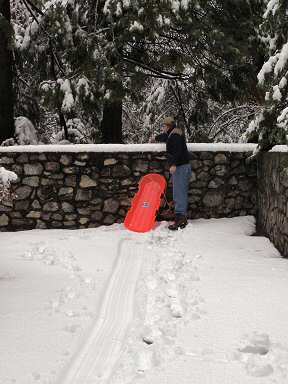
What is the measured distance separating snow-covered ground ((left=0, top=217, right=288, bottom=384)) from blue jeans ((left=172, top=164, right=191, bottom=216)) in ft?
3.88

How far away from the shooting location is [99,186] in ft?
26.2

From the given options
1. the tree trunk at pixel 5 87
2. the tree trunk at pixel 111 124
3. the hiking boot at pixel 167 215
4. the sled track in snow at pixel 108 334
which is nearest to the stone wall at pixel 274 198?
the hiking boot at pixel 167 215

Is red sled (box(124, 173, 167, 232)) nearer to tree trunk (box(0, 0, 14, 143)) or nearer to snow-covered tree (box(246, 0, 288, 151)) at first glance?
snow-covered tree (box(246, 0, 288, 151))

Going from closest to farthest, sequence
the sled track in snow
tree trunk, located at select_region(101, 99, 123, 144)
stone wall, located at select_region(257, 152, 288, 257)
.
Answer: the sled track in snow < stone wall, located at select_region(257, 152, 288, 257) < tree trunk, located at select_region(101, 99, 123, 144)

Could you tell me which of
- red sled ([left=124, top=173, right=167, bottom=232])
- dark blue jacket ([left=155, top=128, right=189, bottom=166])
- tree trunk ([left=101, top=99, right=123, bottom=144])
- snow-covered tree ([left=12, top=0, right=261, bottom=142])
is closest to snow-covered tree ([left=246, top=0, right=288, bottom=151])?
dark blue jacket ([left=155, top=128, right=189, bottom=166])

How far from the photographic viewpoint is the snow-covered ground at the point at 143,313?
292 cm

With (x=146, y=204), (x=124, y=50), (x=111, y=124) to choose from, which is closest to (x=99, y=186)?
(x=146, y=204)

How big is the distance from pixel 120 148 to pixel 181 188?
4.30 ft

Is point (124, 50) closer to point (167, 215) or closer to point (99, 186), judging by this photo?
point (99, 186)

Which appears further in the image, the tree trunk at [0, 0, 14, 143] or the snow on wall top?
the tree trunk at [0, 0, 14, 143]

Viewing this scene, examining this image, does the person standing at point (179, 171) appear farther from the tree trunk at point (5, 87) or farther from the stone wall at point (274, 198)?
the tree trunk at point (5, 87)

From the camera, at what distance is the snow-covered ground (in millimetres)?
2920

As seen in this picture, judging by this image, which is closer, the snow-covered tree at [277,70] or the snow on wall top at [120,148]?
the snow-covered tree at [277,70]

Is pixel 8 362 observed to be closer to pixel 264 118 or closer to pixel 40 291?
pixel 40 291
